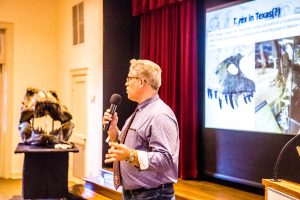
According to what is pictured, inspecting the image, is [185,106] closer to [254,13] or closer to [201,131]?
[201,131]

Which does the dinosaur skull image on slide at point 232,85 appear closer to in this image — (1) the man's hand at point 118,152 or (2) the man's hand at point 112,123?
(2) the man's hand at point 112,123

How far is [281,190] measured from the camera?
6.82 ft

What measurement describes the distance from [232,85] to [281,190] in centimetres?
225

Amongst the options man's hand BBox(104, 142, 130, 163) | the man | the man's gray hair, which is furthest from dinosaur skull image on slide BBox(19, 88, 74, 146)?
man's hand BBox(104, 142, 130, 163)

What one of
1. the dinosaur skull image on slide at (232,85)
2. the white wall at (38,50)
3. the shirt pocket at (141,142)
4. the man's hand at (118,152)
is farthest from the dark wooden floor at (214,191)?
the white wall at (38,50)

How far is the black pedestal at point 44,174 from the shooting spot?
177 inches

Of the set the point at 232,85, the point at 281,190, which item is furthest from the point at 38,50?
the point at 281,190

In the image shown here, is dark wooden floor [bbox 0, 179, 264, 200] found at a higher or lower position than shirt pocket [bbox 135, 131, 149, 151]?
lower

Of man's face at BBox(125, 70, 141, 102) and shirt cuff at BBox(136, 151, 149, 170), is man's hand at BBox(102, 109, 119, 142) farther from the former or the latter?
shirt cuff at BBox(136, 151, 149, 170)

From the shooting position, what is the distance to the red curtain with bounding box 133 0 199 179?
468 centimetres

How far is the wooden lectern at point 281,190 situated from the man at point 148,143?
1.66 feet

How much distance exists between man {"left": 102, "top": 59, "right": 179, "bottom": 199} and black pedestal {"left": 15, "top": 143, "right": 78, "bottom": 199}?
2.47m

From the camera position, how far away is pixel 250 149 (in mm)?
4055

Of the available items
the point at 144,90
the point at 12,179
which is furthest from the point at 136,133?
the point at 12,179
